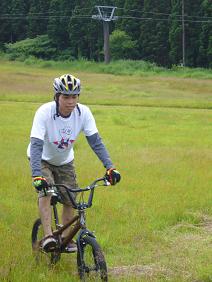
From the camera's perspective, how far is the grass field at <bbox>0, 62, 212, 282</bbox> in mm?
6145

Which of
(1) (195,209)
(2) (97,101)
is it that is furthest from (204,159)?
(2) (97,101)

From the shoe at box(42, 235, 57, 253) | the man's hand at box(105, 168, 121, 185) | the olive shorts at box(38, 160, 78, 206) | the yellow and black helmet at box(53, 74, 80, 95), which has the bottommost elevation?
the shoe at box(42, 235, 57, 253)

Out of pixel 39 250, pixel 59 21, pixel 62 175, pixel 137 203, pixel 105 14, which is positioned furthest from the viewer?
pixel 59 21

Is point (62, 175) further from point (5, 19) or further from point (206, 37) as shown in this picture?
point (5, 19)

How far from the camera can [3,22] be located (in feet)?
282

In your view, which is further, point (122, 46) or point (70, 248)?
point (122, 46)

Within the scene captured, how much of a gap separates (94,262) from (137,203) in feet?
13.0

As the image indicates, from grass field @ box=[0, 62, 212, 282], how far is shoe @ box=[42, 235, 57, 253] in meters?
0.22

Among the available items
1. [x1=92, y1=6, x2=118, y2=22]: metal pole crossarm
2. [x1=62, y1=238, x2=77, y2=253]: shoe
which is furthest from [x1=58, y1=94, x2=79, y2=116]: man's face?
[x1=92, y1=6, x2=118, y2=22]: metal pole crossarm

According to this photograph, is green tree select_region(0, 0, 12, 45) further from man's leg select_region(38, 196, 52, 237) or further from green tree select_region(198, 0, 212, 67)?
man's leg select_region(38, 196, 52, 237)

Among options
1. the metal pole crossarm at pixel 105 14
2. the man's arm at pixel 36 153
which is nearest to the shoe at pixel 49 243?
the man's arm at pixel 36 153

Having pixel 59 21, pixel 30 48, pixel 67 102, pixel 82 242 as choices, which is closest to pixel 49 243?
pixel 82 242

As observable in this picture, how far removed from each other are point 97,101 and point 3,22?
55.6m

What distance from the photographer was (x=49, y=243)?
582 cm
